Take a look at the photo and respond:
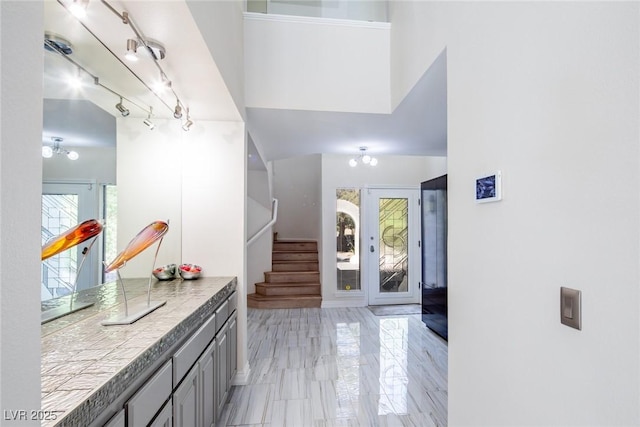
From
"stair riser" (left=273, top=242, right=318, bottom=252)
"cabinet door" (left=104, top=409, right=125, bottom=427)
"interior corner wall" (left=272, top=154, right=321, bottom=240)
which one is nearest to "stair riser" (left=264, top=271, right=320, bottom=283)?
"stair riser" (left=273, top=242, right=318, bottom=252)

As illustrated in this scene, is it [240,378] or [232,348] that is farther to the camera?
[240,378]

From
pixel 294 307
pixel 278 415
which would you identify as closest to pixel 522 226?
pixel 278 415

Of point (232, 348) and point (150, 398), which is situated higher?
point (150, 398)

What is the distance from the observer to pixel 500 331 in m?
1.25

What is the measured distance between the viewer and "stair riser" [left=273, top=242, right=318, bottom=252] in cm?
621

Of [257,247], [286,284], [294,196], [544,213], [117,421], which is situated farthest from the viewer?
[294,196]

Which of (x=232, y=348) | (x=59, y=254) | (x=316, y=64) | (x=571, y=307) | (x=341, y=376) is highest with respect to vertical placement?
(x=316, y=64)

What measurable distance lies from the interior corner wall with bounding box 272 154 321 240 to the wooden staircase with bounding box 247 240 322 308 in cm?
91

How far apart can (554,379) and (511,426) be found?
1.13 ft

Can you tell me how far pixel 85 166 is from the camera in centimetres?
174

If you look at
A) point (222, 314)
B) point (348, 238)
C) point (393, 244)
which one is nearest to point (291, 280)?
point (348, 238)

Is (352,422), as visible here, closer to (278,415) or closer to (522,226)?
(278,415)

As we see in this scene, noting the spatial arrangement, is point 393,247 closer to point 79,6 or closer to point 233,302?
point 233,302

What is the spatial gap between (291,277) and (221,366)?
3492 millimetres
